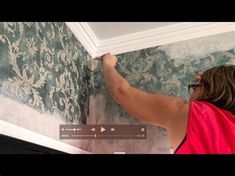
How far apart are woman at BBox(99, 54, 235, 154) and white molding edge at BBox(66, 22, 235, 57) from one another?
297 mm

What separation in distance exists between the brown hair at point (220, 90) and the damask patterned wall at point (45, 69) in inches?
16.8

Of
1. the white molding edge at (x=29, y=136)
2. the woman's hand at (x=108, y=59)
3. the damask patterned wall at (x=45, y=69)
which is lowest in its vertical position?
the white molding edge at (x=29, y=136)

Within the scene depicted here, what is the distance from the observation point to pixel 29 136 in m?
0.79

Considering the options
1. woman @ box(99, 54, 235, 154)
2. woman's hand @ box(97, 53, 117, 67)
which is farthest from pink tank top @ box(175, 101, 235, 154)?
woman's hand @ box(97, 53, 117, 67)

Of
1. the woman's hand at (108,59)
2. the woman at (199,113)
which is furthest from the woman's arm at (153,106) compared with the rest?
the woman's hand at (108,59)

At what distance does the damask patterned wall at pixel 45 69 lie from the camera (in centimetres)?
74

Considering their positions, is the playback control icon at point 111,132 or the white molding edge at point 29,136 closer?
the playback control icon at point 111,132

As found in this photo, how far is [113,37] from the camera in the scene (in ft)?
4.28

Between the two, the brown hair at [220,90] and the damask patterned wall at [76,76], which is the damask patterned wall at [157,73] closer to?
the damask patterned wall at [76,76]

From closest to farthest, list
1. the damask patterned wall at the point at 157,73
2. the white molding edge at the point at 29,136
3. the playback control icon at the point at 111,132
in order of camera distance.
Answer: the playback control icon at the point at 111,132, the white molding edge at the point at 29,136, the damask patterned wall at the point at 157,73

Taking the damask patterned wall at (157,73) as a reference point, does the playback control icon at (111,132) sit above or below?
below

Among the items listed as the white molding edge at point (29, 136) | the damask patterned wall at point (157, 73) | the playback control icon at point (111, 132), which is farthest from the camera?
the damask patterned wall at point (157, 73)
